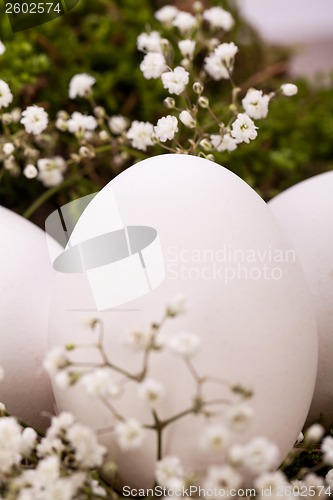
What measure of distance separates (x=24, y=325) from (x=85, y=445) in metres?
0.17

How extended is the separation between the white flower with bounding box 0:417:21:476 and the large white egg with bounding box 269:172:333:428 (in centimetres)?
29

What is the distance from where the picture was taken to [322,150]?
3.50 feet

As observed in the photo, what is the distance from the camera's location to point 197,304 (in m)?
0.47

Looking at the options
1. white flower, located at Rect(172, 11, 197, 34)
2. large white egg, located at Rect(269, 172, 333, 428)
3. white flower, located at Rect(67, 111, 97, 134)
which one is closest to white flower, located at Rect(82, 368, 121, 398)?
large white egg, located at Rect(269, 172, 333, 428)

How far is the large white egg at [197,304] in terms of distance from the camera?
1.54 feet

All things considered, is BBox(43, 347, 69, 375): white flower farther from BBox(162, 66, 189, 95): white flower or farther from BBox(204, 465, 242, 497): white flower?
BBox(162, 66, 189, 95): white flower

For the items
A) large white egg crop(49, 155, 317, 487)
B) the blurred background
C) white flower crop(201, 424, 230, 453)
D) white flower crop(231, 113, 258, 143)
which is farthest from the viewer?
the blurred background

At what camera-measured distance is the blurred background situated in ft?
2.78

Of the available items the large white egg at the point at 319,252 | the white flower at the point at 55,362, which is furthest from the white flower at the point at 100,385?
the large white egg at the point at 319,252

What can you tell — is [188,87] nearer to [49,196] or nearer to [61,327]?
[49,196]

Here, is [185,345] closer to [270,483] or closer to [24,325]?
[270,483]

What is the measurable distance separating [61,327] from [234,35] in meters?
0.77

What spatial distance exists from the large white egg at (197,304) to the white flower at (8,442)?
83 mm

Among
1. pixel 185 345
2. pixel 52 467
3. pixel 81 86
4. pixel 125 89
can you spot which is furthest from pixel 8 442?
pixel 125 89
